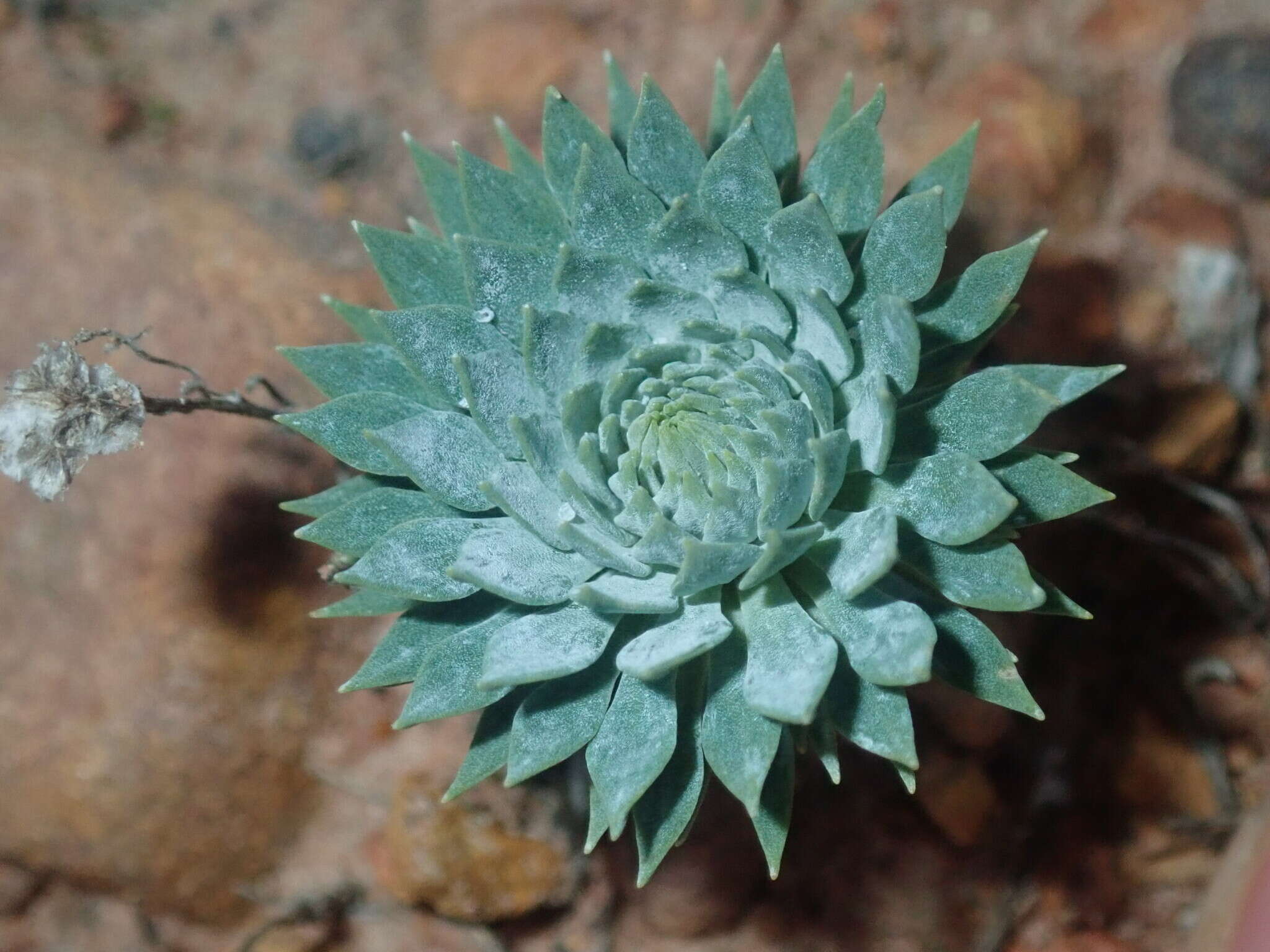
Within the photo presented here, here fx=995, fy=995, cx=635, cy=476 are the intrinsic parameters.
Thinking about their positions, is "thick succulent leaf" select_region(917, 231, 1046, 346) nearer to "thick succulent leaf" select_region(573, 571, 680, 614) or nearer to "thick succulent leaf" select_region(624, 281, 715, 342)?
"thick succulent leaf" select_region(624, 281, 715, 342)

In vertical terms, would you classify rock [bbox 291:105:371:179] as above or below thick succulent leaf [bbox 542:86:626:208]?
above

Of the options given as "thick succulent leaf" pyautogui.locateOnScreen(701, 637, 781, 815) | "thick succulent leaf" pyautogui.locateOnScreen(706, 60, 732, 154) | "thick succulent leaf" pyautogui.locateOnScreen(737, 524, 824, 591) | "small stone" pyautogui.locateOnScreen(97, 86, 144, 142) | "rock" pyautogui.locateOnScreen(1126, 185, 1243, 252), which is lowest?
"thick succulent leaf" pyautogui.locateOnScreen(701, 637, 781, 815)

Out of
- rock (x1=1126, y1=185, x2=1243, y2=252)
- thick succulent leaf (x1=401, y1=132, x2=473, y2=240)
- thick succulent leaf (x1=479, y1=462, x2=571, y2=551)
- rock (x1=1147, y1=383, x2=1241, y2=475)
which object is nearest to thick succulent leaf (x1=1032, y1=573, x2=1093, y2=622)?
thick succulent leaf (x1=479, y1=462, x2=571, y2=551)

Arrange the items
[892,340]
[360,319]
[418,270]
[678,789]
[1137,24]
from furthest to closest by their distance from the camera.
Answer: [1137,24], [360,319], [418,270], [678,789], [892,340]

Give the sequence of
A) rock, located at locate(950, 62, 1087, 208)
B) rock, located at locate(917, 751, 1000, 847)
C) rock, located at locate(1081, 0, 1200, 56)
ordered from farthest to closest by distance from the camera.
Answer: rock, located at locate(1081, 0, 1200, 56) < rock, located at locate(950, 62, 1087, 208) < rock, located at locate(917, 751, 1000, 847)

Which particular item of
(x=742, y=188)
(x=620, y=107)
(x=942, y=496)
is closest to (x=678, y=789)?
(x=942, y=496)

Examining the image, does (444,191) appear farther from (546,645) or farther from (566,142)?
(546,645)

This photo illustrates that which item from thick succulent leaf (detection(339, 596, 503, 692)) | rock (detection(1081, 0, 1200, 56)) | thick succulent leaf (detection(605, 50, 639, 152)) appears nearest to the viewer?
thick succulent leaf (detection(339, 596, 503, 692))

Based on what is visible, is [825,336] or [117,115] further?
[117,115]
